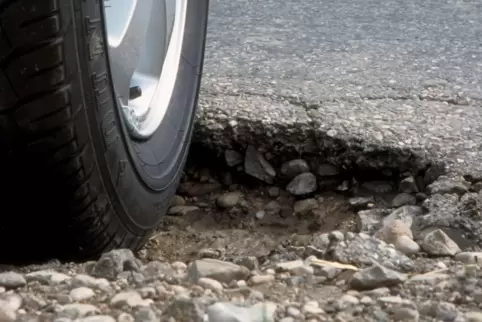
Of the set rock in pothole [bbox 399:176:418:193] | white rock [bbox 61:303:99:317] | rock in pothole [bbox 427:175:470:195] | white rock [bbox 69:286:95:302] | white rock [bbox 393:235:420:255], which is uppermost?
white rock [bbox 61:303:99:317]

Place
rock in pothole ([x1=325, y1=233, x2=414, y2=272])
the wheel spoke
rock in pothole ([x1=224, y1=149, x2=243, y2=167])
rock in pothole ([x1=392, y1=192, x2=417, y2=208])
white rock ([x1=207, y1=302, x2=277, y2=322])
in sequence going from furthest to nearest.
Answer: rock in pothole ([x1=224, y1=149, x2=243, y2=167]), rock in pothole ([x1=392, y1=192, x2=417, y2=208]), the wheel spoke, rock in pothole ([x1=325, y1=233, x2=414, y2=272]), white rock ([x1=207, y1=302, x2=277, y2=322])

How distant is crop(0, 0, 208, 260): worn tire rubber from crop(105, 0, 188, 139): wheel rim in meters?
0.15

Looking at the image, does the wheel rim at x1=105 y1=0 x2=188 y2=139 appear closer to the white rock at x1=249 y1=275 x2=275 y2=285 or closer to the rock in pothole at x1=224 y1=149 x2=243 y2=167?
the rock in pothole at x1=224 y1=149 x2=243 y2=167

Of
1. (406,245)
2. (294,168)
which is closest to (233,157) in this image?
(294,168)

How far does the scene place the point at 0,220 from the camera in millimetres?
1681

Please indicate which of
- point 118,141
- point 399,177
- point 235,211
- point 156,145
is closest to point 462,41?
point 399,177

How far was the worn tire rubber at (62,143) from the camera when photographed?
145 cm

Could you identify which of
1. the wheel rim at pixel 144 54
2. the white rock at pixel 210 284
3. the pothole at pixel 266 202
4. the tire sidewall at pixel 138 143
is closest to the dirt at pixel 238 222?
the pothole at pixel 266 202

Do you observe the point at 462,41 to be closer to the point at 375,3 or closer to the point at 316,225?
the point at 375,3

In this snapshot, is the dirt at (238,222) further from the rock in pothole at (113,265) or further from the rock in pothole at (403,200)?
the rock in pothole at (113,265)

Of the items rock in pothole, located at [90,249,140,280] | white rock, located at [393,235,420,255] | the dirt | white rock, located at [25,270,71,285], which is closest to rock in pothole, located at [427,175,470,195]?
the dirt

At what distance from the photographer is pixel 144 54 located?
241cm

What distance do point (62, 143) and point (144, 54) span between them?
3.07 ft

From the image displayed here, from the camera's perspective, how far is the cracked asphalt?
241cm
